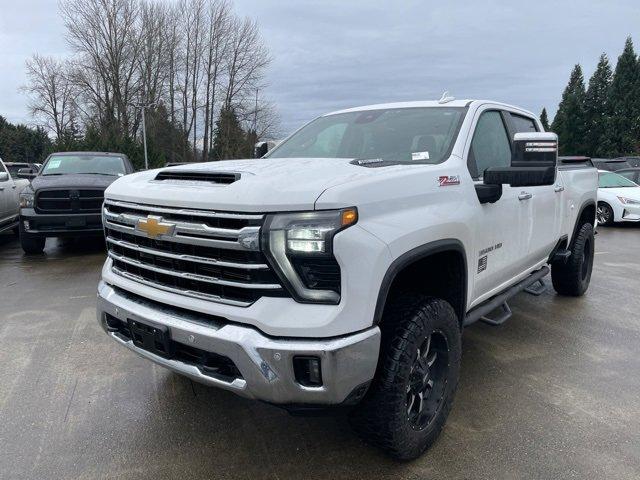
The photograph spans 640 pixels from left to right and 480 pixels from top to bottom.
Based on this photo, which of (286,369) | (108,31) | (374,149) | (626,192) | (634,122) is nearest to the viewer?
(286,369)

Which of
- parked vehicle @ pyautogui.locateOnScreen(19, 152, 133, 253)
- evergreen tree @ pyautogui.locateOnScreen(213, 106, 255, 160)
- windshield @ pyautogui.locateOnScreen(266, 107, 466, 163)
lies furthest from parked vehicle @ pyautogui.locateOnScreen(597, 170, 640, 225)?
evergreen tree @ pyautogui.locateOnScreen(213, 106, 255, 160)

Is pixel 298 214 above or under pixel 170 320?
above

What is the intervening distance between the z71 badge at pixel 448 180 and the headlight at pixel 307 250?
2.74 feet

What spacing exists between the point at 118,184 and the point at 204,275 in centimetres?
96

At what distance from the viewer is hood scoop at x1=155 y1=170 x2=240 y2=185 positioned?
2.39 m

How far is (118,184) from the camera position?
9.50ft

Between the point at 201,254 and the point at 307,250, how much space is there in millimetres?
557

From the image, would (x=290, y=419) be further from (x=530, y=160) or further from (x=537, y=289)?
(x=537, y=289)

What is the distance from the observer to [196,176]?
2.55 metres

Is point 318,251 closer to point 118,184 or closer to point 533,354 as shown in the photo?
point 118,184

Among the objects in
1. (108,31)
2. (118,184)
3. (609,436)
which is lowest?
(609,436)

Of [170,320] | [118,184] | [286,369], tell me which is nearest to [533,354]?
[286,369]

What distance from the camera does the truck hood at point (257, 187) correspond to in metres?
2.10

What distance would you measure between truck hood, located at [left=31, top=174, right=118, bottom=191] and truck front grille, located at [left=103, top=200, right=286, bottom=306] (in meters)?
5.48
